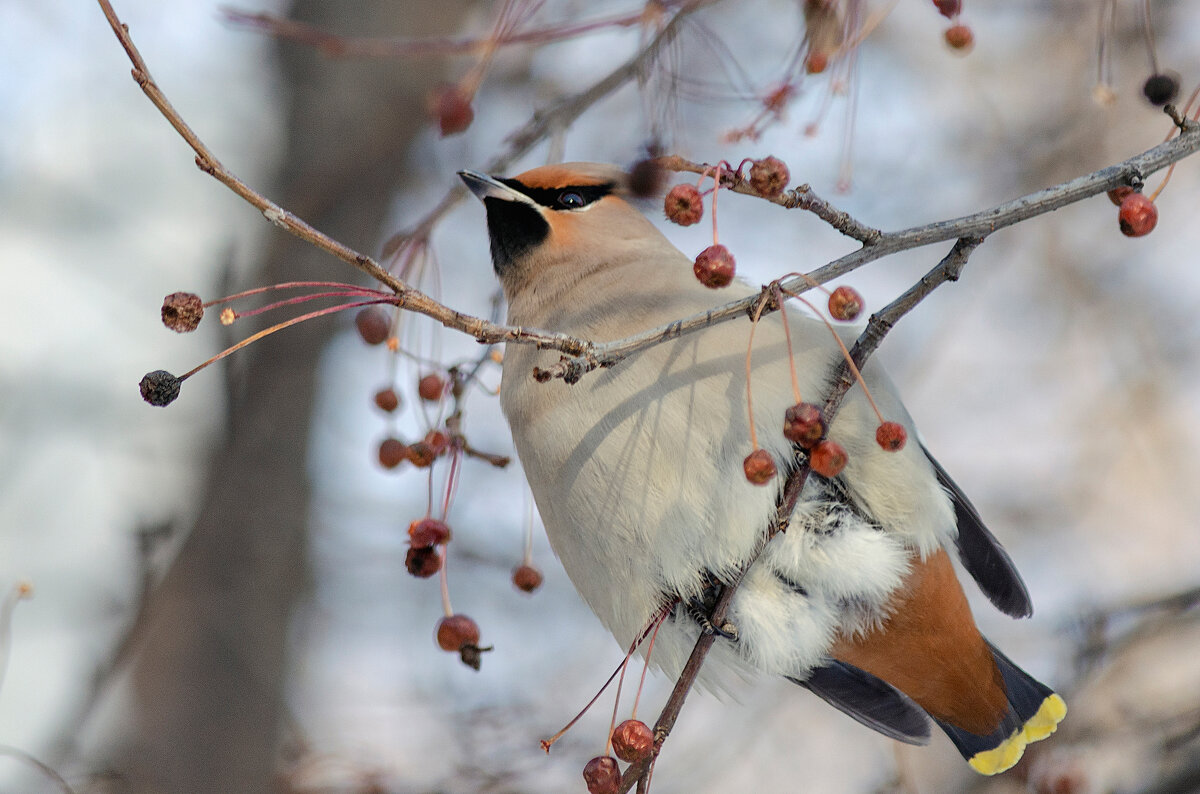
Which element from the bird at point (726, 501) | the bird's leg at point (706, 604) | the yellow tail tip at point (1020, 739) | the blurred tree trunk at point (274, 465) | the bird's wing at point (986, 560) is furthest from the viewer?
the blurred tree trunk at point (274, 465)

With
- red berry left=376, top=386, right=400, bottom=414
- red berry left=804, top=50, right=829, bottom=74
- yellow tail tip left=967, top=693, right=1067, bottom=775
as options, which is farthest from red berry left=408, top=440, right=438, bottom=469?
yellow tail tip left=967, top=693, right=1067, bottom=775

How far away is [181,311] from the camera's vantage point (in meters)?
1.63

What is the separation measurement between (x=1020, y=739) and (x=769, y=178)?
2.13 metres

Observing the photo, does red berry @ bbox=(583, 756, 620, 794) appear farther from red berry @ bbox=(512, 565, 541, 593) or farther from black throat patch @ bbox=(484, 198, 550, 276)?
black throat patch @ bbox=(484, 198, 550, 276)

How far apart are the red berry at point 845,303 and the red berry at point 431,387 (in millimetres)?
1235

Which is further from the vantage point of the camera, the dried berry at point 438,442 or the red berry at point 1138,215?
the dried berry at point 438,442

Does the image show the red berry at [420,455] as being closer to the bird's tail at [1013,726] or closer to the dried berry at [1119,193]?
the dried berry at [1119,193]

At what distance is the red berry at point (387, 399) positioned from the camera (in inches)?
118

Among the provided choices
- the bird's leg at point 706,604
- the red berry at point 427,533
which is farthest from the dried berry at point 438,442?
the bird's leg at point 706,604

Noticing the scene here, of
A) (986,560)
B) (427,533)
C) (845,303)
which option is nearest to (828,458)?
(845,303)

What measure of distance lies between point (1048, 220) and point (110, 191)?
5.59 m

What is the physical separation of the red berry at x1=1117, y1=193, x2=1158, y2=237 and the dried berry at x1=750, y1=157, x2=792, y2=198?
0.65 metres

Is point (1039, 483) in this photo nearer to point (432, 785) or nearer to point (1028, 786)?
point (1028, 786)

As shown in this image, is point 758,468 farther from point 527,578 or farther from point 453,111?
point 453,111
